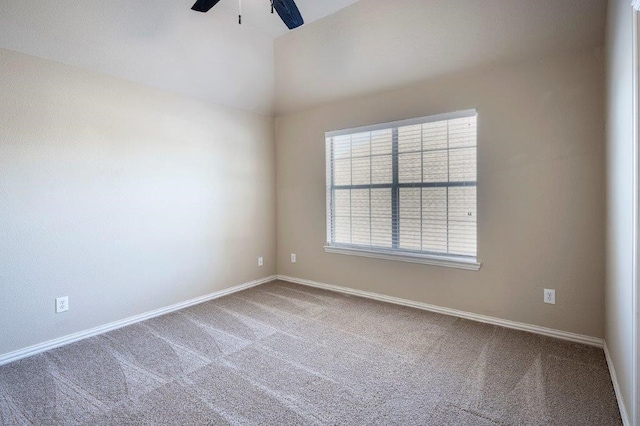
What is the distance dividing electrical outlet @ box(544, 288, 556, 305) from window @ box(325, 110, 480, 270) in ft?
1.88

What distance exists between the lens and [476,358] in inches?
94.3

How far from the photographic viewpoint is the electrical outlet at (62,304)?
2.70m

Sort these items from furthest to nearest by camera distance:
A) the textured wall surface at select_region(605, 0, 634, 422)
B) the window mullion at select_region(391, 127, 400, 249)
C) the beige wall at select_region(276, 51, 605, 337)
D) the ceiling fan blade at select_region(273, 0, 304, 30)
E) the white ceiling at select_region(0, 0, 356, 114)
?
the window mullion at select_region(391, 127, 400, 249), the beige wall at select_region(276, 51, 605, 337), the white ceiling at select_region(0, 0, 356, 114), the ceiling fan blade at select_region(273, 0, 304, 30), the textured wall surface at select_region(605, 0, 634, 422)

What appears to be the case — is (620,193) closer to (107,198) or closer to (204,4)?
(204,4)

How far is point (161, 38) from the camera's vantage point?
2.90m

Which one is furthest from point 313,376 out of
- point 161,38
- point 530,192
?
point 161,38

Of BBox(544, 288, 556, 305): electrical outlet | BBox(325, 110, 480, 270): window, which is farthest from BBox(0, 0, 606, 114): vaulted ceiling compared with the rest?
BBox(544, 288, 556, 305): electrical outlet

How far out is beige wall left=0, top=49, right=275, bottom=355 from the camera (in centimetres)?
249

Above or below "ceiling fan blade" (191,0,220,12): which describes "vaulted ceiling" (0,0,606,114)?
above

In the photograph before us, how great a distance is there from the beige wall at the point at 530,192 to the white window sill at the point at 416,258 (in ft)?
0.23

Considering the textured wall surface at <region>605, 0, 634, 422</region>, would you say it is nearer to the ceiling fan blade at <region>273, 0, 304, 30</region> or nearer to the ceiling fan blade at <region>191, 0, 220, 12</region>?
the ceiling fan blade at <region>273, 0, 304, 30</region>

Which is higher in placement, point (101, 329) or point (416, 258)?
point (416, 258)

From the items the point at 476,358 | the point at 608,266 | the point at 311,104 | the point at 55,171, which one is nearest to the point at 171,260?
the point at 55,171

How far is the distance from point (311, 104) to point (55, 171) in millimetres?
2796
